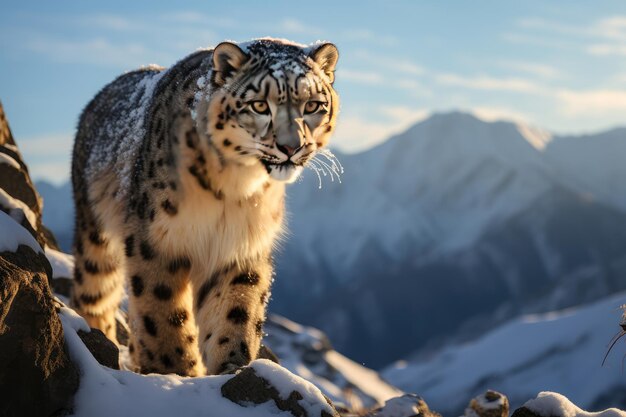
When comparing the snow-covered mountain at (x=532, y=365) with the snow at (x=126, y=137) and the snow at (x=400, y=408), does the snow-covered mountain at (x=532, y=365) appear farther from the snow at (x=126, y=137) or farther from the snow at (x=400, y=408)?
the snow at (x=126, y=137)

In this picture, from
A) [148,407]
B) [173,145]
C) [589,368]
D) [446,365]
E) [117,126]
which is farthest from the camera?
[446,365]

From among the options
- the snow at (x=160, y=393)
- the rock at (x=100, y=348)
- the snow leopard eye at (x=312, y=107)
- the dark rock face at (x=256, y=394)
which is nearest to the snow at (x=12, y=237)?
the snow at (x=160, y=393)

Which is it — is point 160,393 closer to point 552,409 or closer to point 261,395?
point 261,395

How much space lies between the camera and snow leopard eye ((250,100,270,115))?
7.15 meters

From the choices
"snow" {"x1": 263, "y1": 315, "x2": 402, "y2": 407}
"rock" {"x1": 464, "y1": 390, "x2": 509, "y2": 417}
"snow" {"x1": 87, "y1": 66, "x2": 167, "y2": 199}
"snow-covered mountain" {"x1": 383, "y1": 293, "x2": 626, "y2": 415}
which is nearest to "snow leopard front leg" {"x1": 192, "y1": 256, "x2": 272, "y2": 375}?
"snow" {"x1": 87, "y1": 66, "x2": 167, "y2": 199}

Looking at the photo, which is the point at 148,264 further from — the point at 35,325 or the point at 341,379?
the point at 341,379

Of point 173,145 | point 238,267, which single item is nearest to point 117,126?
point 173,145

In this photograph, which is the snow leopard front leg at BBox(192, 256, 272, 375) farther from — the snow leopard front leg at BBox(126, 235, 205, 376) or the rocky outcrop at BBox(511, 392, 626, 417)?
the rocky outcrop at BBox(511, 392, 626, 417)

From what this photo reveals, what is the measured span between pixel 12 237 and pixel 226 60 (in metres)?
2.50

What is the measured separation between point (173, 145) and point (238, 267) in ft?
4.62

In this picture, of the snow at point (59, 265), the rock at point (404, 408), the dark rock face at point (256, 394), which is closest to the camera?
the dark rock face at point (256, 394)

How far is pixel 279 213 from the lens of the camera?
870cm

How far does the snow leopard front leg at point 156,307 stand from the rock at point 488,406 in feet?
10.2

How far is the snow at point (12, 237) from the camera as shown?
20.6 ft
